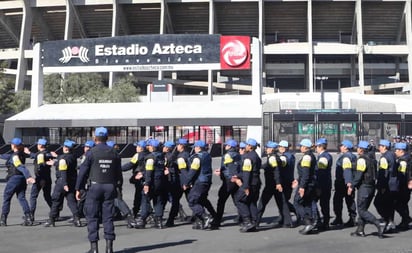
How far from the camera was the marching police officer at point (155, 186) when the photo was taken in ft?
32.2

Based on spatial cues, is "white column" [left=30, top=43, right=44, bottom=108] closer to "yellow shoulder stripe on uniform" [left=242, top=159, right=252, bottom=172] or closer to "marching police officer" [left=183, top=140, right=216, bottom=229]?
"marching police officer" [left=183, top=140, right=216, bottom=229]

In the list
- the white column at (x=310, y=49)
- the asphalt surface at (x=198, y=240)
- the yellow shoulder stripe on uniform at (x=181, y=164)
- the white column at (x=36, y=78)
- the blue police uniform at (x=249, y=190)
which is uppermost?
the white column at (x=310, y=49)

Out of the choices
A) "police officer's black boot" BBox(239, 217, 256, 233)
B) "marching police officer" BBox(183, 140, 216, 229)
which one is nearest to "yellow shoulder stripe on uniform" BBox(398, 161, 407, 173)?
"police officer's black boot" BBox(239, 217, 256, 233)

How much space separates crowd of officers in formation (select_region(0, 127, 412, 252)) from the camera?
9.34 metres

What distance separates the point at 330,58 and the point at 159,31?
22.7 meters

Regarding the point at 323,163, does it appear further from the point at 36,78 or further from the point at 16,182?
the point at 36,78

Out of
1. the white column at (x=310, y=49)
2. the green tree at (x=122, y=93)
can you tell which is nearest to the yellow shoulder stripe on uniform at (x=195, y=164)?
the green tree at (x=122, y=93)

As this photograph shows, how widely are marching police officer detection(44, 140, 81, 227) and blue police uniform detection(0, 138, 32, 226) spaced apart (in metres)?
0.52

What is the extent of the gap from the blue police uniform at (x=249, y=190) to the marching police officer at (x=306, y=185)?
0.78 m

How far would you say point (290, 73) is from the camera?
230 feet

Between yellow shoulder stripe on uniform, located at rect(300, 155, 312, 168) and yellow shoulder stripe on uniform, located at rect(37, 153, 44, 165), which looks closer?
yellow shoulder stripe on uniform, located at rect(300, 155, 312, 168)

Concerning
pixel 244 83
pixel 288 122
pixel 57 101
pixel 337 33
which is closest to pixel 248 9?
pixel 244 83

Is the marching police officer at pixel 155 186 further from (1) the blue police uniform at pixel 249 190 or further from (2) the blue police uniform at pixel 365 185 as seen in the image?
(2) the blue police uniform at pixel 365 185

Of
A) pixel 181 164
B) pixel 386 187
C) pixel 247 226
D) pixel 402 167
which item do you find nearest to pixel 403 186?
pixel 402 167
